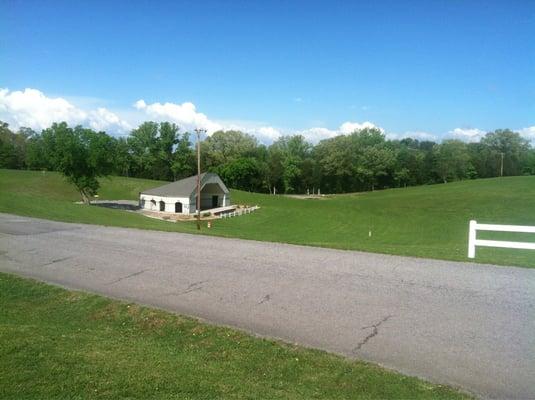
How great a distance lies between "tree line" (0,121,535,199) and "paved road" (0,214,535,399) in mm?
75823

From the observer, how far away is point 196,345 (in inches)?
217

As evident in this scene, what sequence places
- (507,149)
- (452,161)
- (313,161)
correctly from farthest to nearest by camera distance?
(507,149) → (313,161) → (452,161)

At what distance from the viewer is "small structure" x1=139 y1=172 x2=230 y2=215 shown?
2074 inches

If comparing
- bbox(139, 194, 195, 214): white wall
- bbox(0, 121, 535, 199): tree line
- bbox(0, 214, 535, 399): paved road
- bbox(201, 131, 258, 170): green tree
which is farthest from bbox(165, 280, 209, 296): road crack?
bbox(201, 131, 258, 170): green tree

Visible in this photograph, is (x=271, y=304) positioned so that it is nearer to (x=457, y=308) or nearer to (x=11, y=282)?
(x=457, y=308)

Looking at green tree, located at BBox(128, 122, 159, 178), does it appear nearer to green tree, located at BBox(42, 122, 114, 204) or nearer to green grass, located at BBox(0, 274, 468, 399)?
green tree, located at BBox(42, 122, 114, 204)

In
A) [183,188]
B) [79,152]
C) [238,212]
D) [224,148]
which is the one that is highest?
[224,148]

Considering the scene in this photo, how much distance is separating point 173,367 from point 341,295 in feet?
11.6

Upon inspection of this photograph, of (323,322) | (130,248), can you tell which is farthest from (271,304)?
(130,248)

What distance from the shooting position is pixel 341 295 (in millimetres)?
7438

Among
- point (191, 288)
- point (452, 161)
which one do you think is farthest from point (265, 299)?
point (452, 161)

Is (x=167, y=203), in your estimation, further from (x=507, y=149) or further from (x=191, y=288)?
(x=507, y=149)

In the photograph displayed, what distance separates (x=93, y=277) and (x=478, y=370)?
7190mm

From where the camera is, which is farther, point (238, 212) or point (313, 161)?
point (313, 161)
